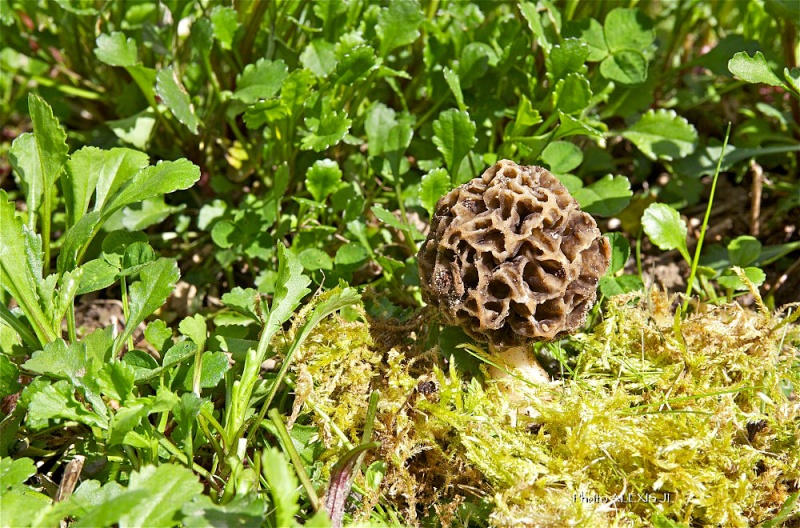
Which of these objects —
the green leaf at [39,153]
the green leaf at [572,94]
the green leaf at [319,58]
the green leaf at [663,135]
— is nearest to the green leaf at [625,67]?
the green leaf at [663,135]

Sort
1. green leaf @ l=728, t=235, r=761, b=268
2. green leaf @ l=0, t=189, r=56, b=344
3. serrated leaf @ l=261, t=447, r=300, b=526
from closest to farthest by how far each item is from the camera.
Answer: serrated leaf @ l=261, t=447, r=300, b=526 → green leaf @ l=0, t=189, r=56, b=344 → green leaf @ l=728, t=235, r=761, b=268

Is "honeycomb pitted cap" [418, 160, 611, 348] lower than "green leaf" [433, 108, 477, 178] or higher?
lower

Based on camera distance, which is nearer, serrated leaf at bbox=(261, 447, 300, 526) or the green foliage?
serrated leaf at bbox=(261, 447, 300, 526)

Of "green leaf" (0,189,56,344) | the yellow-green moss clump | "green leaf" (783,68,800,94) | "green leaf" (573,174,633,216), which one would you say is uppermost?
"green leaf" (783,68,800,94)

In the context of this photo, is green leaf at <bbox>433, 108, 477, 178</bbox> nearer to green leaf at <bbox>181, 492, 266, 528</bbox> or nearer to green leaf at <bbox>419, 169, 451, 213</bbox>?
green leaf at <bbox>419, 169, 451, 213</bbox>

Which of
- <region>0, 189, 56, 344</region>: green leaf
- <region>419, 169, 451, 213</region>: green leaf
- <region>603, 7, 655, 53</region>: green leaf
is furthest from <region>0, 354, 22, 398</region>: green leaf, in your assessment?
<region>603, 7, 655, 53</region>: green leaf

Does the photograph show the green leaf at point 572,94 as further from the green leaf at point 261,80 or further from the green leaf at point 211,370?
the green leaf at point 211,370
